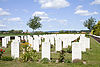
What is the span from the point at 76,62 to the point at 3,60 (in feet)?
14.2

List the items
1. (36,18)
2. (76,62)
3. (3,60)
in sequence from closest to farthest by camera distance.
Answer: (76,62) → (3,60) → (36,18)

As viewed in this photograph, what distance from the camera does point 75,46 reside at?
9.16 meters

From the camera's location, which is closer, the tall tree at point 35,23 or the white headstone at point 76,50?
the white headstone at point 76,50

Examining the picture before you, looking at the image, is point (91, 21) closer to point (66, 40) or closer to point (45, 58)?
point (66, 40)

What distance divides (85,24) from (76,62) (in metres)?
66.2

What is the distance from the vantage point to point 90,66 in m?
7.71

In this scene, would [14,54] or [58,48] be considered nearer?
[14,54]

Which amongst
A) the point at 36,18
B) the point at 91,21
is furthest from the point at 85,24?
the point at 36,18

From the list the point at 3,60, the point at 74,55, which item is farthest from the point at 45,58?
the point at 3,60

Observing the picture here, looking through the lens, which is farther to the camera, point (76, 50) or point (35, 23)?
point (35, 23)

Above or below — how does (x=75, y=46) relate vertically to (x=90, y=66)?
above

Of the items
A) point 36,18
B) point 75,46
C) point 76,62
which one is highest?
point 36,18

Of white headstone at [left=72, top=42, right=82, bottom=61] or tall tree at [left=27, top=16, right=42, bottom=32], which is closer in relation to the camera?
white headstone at [left=72, top=42, right=82, bottom=61]

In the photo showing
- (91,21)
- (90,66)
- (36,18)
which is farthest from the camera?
(91,21)
